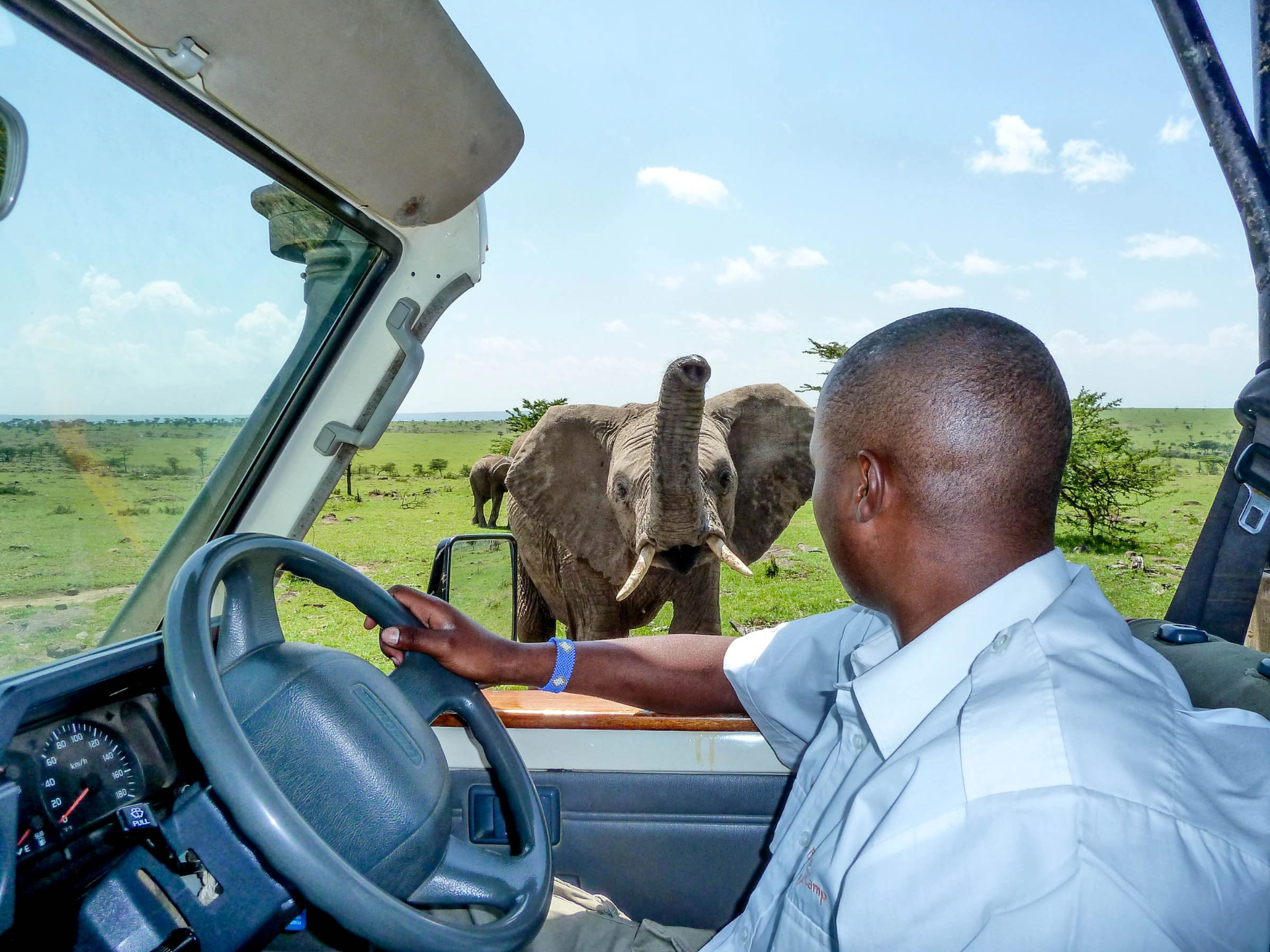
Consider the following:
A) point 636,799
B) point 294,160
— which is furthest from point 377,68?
point 636,799

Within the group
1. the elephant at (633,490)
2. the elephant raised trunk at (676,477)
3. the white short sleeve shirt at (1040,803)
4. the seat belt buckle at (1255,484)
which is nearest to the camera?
the white short sleeve shirt at (1040,803)

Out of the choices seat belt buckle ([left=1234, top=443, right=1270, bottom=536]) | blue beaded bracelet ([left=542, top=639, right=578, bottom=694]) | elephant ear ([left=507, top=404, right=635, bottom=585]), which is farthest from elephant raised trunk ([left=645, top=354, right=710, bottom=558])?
seat belt buckle ([left=1234, top=443, right=1270, bottom=536])

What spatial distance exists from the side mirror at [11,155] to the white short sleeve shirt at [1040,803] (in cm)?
121

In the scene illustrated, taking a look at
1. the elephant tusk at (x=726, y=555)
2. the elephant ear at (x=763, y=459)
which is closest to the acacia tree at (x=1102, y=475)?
the elephant ear at (x=763, y=459)

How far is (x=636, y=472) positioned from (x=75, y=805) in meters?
4.59

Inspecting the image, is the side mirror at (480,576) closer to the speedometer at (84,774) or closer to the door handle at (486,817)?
the door handle at (486,817)

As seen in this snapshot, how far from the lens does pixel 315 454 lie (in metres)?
1.74

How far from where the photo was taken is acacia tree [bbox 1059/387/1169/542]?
770 centimetres

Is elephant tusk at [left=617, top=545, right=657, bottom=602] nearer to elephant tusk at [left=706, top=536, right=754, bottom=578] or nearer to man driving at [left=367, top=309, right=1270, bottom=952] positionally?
elephant tusk at [left=706, top=536, right=754, bottom=578]

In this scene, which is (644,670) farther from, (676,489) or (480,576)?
(676,489)

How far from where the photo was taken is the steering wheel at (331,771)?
0.82 meters

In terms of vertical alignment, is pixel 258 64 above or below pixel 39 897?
above

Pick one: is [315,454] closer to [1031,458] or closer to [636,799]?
[636,799]

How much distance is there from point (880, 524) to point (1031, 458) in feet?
→ 0.60
